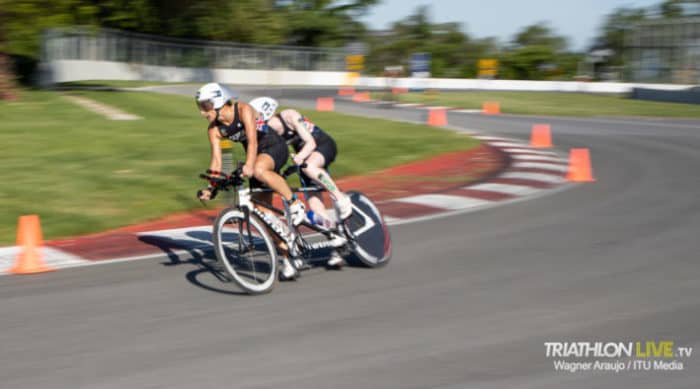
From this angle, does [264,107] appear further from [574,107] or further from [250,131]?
[574,107]

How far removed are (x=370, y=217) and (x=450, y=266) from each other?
2.94 feet

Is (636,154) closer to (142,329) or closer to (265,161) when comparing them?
(265,161)

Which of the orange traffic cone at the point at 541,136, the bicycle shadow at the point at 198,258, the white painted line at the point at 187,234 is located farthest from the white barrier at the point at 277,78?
the bicycle shadow at the point at 198,258

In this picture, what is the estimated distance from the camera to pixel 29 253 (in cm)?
785

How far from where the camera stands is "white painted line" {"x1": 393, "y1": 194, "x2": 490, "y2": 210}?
11.2 metres

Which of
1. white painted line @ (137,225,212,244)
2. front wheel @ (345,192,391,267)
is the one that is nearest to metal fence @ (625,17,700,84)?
white painted line @ (137,225,212,244)

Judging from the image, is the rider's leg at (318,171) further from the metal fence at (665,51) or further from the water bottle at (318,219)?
the metal fence at (665,51)

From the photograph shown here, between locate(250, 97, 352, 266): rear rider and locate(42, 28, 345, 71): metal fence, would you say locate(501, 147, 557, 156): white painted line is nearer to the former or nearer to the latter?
locate(250, 97, 352, 266): rear rider

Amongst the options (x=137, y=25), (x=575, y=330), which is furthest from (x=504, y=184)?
(x=137, y=25)

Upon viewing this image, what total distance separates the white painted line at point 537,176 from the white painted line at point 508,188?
2.91 feet

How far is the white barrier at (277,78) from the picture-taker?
4841 centimetres

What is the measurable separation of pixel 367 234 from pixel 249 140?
1.57 metres

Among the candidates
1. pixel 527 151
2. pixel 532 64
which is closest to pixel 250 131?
pixel 527 151

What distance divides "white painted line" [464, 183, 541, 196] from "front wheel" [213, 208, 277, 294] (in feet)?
20.2
